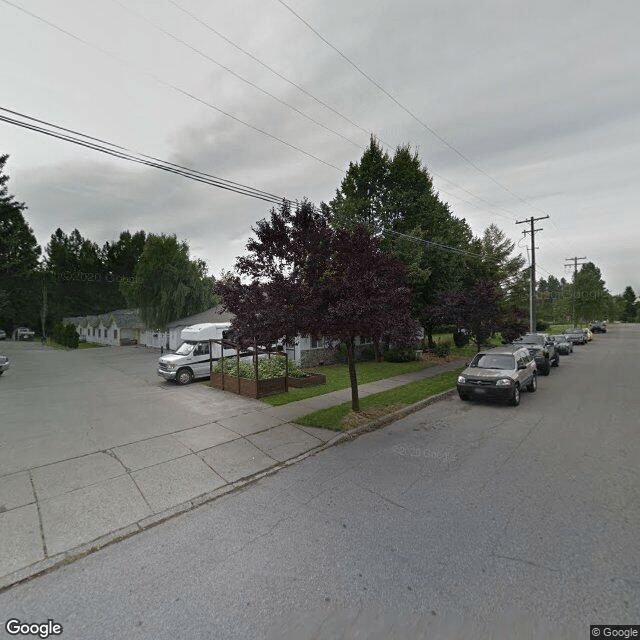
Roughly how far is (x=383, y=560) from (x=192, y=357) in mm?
12507

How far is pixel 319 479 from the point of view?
551cm

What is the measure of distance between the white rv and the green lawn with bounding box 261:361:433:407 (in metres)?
4.64

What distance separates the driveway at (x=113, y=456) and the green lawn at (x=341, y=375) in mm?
984

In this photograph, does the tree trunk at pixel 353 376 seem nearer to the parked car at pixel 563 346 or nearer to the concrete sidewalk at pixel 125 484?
the concrete sidewalk at pixel 125 484

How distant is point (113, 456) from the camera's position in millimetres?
6418

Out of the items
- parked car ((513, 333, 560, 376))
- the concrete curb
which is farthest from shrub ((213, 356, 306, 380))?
parked car ((513, 333, 560, 376))

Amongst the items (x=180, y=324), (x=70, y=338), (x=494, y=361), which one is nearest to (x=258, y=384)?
(x=494, y=361)

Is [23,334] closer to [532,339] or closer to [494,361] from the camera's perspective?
[494,361]

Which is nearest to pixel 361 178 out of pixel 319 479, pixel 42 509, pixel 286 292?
pixel 286 292

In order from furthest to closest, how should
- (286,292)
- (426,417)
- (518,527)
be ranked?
(426,417) → (286,292) → (518,527)

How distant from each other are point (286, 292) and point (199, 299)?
83.6ft

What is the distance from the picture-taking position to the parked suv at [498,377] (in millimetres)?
9867

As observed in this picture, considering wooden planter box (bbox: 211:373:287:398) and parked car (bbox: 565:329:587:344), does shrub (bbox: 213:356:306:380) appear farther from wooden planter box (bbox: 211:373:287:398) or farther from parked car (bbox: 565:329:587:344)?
parked car (bbox: 565:329:587:344)

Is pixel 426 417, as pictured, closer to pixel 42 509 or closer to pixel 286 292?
pixel 286 292
